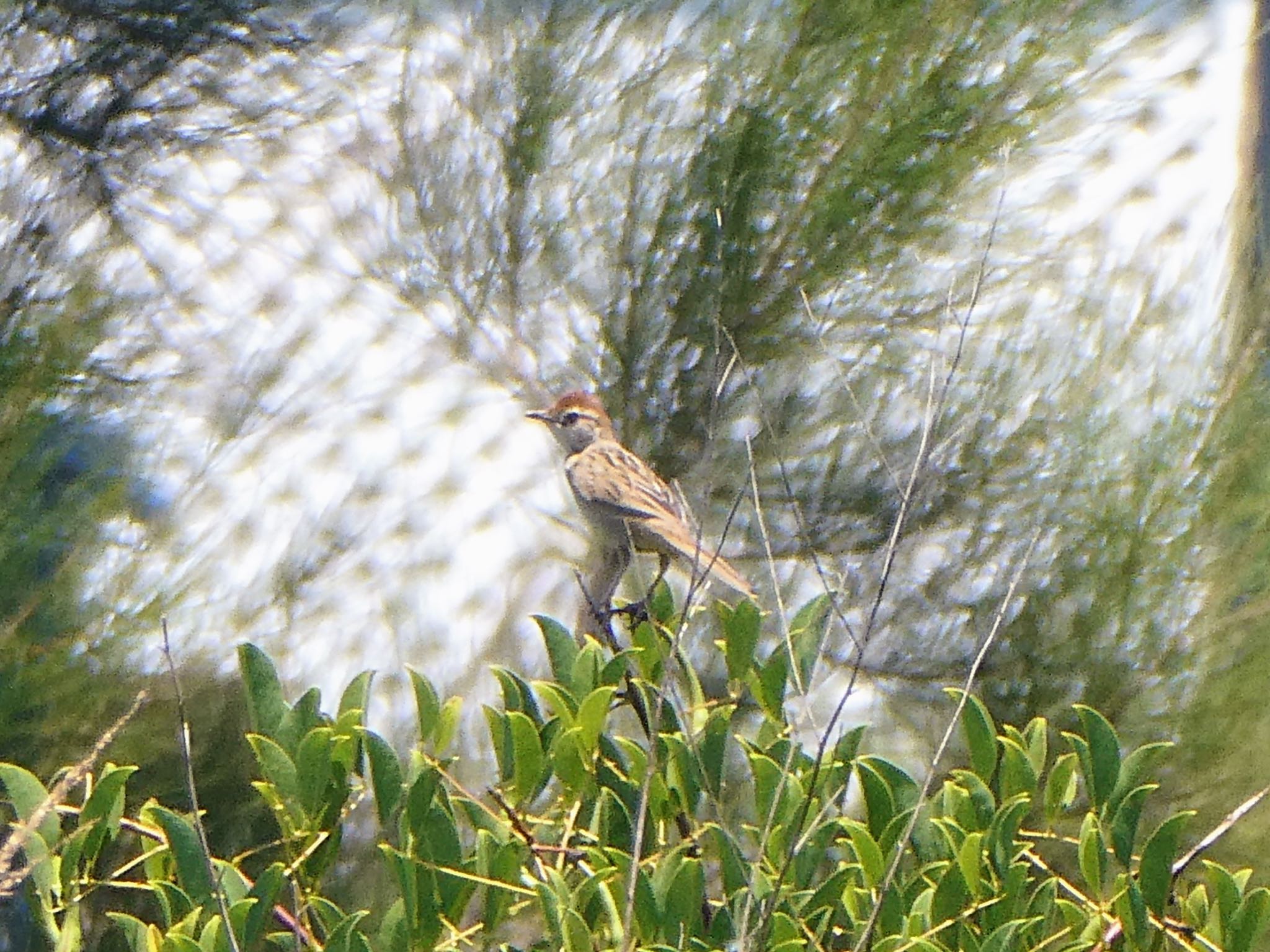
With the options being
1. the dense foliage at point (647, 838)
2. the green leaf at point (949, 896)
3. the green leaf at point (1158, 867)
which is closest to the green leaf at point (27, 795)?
the dense foliage at point (647, 838)

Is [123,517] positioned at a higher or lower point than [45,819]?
higher

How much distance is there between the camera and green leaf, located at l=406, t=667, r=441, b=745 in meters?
0.86

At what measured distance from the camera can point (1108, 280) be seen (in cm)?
141

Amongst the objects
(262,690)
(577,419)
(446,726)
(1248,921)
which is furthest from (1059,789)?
(577,419)

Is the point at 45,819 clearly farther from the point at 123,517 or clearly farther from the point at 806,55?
the point at 806,55

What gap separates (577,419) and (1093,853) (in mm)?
767

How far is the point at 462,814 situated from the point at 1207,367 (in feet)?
2.42

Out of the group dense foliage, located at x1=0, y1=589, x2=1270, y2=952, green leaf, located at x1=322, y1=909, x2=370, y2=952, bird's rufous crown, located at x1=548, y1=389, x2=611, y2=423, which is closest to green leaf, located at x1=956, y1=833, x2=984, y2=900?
dense foliage, located at x1=0, y1=589, x2=1270, y2=952

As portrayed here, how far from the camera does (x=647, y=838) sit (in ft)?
3.02

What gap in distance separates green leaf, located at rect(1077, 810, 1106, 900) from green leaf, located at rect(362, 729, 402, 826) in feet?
1.18

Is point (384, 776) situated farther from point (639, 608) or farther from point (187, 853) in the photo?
point (639, 608)

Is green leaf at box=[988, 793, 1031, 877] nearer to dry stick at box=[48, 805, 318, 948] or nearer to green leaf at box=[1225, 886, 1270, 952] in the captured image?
green leaf at box=[1225, 886, 1270, 952]

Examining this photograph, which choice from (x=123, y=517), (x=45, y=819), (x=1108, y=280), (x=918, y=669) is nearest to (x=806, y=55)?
(x=1108, y=280)

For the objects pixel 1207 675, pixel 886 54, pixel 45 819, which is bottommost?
pixel 1207 675
